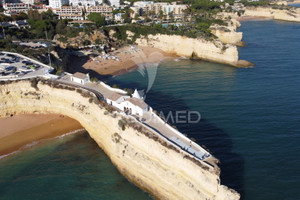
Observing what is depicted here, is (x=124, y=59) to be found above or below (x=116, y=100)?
below

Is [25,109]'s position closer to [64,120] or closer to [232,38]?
[64,120]

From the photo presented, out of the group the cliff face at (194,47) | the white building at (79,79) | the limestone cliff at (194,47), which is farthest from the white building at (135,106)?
the cliff face at (194,47)

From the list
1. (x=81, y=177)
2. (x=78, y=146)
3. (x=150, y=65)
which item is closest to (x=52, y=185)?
(x=81, y=177)

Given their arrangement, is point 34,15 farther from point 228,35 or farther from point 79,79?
point 228,35

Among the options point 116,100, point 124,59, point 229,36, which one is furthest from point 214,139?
point 229,36

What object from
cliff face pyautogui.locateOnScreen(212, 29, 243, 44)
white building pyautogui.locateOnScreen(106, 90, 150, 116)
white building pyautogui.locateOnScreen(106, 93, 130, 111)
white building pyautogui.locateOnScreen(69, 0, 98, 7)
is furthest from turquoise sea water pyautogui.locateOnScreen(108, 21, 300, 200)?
white building pyautogui.locateOnScreen(69, 0, 98, 7)

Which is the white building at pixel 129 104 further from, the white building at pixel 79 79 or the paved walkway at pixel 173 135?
the white building at pixel 79 79
